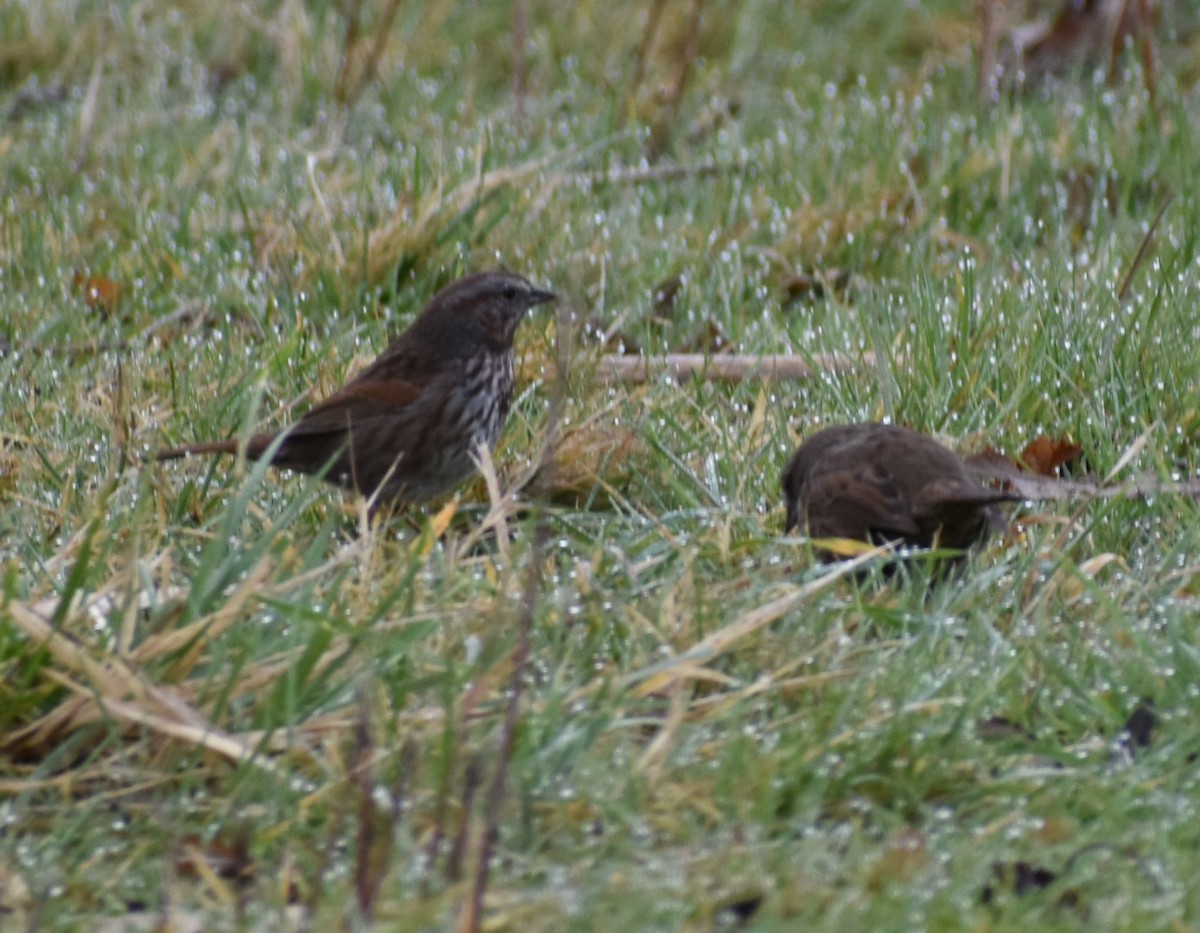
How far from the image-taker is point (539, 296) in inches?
209

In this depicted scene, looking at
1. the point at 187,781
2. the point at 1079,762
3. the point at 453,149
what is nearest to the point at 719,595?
the point at 1079,762

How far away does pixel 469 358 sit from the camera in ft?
16.4

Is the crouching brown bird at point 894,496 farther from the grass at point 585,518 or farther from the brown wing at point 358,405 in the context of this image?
the brown wing at point 358,405

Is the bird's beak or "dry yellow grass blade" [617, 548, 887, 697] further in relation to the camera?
the bird's beak

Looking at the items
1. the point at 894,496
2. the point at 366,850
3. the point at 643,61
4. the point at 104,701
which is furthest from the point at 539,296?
the point at 366,850

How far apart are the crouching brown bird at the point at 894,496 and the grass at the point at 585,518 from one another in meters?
0.12

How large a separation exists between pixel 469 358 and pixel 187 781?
7.04 feet

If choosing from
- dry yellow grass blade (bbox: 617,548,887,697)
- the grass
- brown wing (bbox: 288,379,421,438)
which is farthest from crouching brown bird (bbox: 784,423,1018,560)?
brown wing (bbox: 288,379,421,438)

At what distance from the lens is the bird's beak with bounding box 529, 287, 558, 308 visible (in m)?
5.29

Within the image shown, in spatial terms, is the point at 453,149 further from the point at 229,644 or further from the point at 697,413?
the point at 229,644

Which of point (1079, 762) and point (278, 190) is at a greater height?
point (1079, 762)

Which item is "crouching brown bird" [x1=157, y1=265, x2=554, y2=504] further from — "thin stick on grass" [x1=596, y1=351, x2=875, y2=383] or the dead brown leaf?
the dead brown leaf

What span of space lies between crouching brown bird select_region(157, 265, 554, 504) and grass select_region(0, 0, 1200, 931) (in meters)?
0.12

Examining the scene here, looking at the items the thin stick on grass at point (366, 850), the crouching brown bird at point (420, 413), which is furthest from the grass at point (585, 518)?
the crouching brown bird at point (420, 413)
